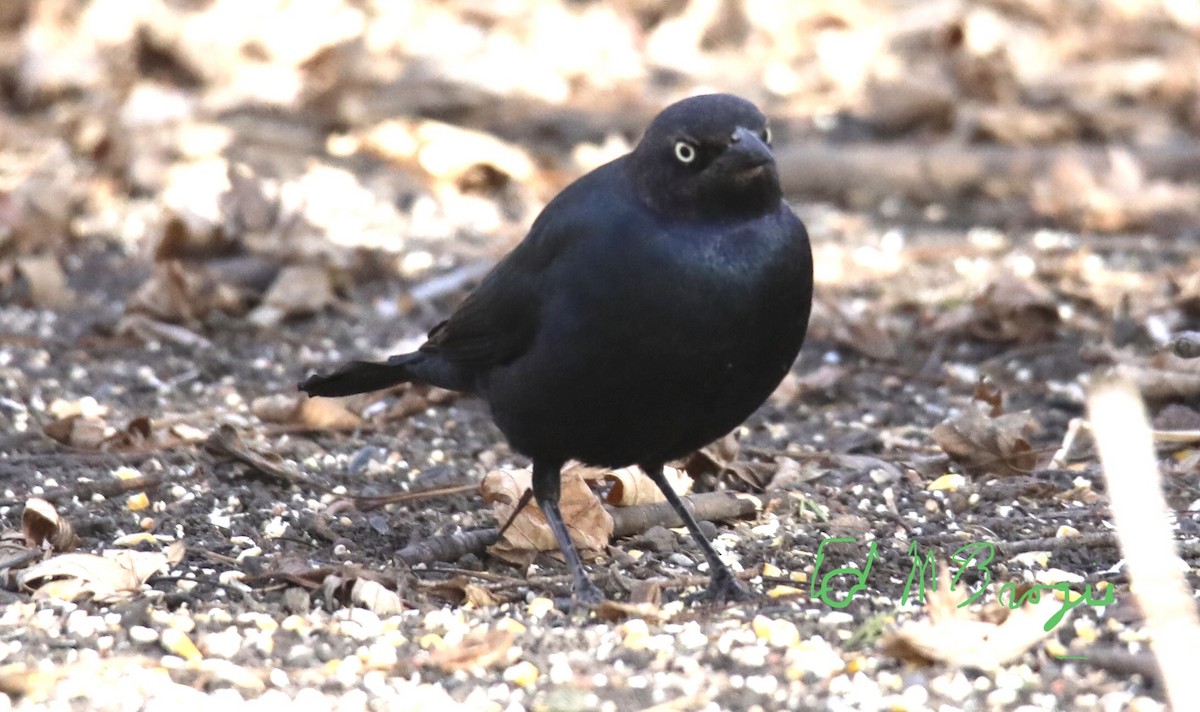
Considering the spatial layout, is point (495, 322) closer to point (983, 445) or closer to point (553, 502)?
point (553, 502)

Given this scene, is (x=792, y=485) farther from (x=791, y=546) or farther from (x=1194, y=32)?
(x=1194, y=32)

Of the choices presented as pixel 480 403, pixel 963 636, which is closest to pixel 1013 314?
pixel 480 403

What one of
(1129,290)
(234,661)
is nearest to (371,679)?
(234,661)

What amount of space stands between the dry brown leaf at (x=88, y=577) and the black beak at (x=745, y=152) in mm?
1498

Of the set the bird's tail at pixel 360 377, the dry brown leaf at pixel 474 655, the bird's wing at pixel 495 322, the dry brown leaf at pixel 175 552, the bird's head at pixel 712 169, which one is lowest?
the dry brown leaf at pixel 175 552

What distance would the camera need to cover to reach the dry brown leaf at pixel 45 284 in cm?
634

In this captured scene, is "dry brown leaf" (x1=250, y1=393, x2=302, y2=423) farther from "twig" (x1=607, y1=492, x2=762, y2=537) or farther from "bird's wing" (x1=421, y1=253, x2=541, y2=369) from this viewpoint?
"twig" (x1=607, y1=492, x2=762, y2=537)

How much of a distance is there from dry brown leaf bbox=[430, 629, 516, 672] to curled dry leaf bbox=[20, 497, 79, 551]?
3.60 feet

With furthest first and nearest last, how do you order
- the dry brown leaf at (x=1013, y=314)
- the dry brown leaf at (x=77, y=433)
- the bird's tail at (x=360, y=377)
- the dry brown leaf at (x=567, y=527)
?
the dry brown leaf at (x=1013, y=314)
the dry brown leaf at (x=77, y=433)
the bird's tail at (x=360, y=377)
the dry brown leaf at (x=567, y=527)

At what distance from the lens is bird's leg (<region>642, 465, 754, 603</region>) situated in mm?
3719

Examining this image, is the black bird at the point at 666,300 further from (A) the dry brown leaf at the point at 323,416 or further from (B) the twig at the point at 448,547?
(A) the dry brown leaf at the point at 323,416

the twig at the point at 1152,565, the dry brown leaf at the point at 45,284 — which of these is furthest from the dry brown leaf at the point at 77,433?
the twig at the point at 1152,565

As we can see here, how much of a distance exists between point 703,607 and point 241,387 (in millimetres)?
2415
